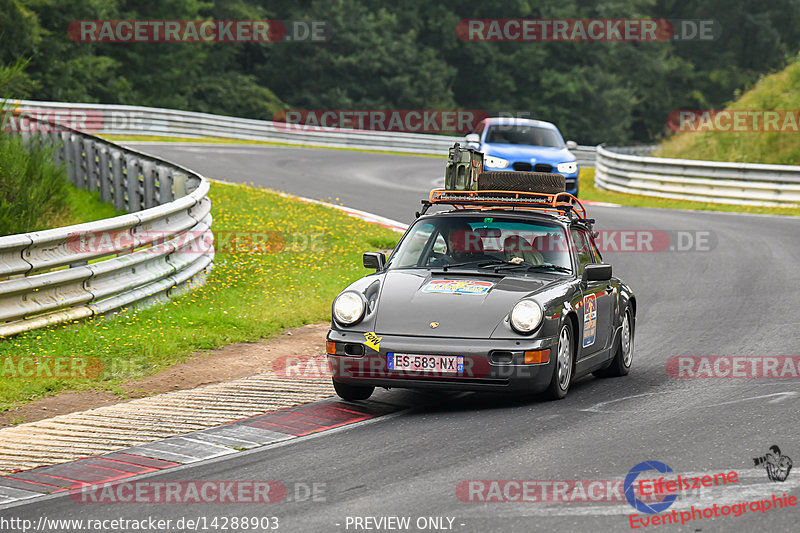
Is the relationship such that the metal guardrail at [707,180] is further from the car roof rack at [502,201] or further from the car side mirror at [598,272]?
the car side mirror at [598,272]

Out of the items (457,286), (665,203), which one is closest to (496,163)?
(665,203)

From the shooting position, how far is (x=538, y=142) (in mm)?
22812

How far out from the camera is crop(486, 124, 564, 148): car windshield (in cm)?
2283

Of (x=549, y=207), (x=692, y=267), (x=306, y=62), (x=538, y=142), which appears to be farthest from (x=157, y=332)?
(x=306, y=62)

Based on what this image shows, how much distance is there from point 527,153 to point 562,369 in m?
14.1

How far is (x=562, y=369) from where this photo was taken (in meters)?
8.32

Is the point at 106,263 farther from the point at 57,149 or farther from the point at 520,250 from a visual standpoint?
the point at 57,149

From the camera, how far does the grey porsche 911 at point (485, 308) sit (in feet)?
25.7

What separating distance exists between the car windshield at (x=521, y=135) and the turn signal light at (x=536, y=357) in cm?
1521

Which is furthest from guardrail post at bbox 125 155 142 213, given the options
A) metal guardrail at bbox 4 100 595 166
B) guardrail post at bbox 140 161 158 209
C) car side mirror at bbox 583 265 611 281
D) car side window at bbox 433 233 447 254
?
metal guardrail at bbox 4 100 595 166

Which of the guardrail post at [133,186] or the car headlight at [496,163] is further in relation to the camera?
the car headlight at [496,163]

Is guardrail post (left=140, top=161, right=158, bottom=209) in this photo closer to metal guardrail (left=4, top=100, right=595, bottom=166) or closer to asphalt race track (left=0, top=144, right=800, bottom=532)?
asphalt race track (left=0, top=144, right=800, bottom=532)

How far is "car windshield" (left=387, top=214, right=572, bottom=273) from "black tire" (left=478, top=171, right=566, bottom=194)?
2.33 m

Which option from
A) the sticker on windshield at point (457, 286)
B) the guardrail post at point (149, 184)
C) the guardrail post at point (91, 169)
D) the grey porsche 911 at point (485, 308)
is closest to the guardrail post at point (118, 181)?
the guardrail post at point (91, 169)
